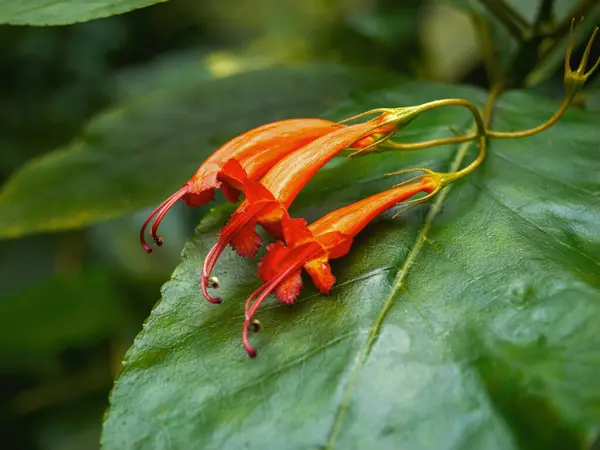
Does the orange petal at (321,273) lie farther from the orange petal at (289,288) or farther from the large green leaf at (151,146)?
the large green leaf at (151,146)

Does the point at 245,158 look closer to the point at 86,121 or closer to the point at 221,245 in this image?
the point at 221,245

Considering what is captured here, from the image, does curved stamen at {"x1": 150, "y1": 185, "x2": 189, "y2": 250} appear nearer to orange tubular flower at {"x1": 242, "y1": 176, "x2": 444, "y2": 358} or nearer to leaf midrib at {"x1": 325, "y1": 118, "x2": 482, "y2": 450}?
orange tubular flower at {"x1": 242, "y1": 176, "x2": 444, "y2": 358}

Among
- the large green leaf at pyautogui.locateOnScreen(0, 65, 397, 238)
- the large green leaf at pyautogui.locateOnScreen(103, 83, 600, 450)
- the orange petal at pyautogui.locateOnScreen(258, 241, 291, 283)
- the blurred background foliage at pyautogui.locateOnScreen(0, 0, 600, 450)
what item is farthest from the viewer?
the blurred background foliage at pyautogui.locateOnScreen(0, 0, 600, 450)

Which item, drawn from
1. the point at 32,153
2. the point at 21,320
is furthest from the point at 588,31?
the point at 32,153

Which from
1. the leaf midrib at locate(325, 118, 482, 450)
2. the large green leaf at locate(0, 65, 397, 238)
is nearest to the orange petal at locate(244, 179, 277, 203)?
the leaf midrib at locate(325, 118, 482, 450)

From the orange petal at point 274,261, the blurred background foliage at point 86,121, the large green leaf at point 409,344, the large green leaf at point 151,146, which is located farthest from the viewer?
the blurred background foliage at point 86,121

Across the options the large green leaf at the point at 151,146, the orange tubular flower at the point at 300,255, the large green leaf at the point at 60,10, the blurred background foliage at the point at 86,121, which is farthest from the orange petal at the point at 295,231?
the blurred background foliage at the point at 86,121

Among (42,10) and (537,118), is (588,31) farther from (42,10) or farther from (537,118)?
(42,10)
